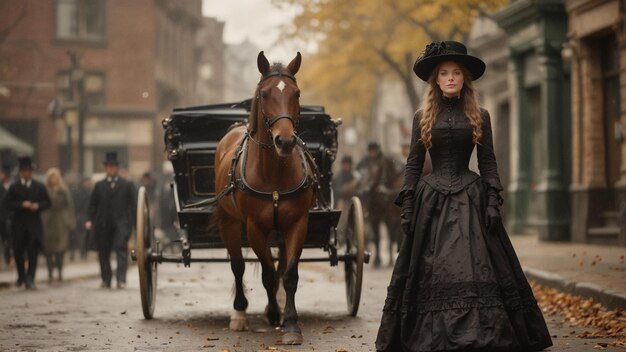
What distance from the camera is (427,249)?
7.59 m

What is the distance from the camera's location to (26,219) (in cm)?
1788

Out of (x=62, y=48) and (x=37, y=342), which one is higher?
(x=62, y=48)

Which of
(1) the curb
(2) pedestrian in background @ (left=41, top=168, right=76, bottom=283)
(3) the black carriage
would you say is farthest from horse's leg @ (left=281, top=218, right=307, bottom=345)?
(2) pedestrian in background @ (left=41, top=168, right=76, bottom=283)

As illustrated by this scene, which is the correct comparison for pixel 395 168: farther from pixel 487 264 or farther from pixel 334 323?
pixel 487 264

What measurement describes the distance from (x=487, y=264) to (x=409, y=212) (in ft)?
2.24

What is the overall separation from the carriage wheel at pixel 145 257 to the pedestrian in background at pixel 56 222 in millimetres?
7404

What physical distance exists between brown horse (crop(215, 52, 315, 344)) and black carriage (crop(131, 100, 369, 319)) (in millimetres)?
995

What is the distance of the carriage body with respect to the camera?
1180 centimetres

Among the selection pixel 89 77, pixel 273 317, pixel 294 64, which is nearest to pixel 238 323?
pixel 273 317

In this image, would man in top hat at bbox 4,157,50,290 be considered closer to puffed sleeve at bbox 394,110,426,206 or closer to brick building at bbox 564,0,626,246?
brick building at bbox 564,0,626,246

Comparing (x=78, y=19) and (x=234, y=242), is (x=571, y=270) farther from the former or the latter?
(x=78, y=19)

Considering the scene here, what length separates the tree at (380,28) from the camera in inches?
1073

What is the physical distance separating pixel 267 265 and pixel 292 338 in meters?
1.11

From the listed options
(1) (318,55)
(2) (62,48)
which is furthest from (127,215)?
(2) (62,48)
